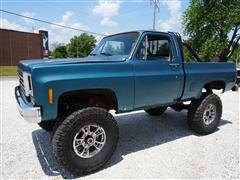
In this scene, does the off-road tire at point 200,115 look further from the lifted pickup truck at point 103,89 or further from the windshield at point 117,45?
the windshield at point 117,45

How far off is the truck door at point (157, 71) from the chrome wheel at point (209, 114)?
0.98 m

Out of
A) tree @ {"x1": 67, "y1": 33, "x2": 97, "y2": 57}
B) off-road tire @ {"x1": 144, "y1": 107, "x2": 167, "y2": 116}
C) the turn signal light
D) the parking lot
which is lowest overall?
the parking lot

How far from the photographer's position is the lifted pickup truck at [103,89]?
2746 mm

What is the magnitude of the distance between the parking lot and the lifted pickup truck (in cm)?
38

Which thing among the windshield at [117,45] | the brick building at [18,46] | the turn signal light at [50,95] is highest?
the brick building at [18,46]

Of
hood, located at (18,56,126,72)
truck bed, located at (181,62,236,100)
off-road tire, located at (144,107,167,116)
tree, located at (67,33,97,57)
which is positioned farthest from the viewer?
tree, located at (67,33,97,57)

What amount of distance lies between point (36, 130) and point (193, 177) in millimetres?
3347

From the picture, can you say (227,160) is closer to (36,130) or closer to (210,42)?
(36,130)

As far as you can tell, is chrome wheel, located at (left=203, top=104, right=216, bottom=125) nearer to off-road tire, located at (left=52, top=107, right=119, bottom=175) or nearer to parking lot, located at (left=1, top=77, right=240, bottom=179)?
parking lot, located at (left=1, top=77, right=240, bottom=179)

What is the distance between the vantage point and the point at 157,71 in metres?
3.72

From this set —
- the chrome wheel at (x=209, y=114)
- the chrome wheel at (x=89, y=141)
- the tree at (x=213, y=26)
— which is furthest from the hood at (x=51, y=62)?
the tree at (x=213, y=26)

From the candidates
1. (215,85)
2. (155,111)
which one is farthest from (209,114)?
(155,111)

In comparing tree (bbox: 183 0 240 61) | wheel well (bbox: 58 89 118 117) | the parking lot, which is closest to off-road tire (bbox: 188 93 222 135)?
the parking lot

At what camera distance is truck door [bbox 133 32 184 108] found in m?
3.51
